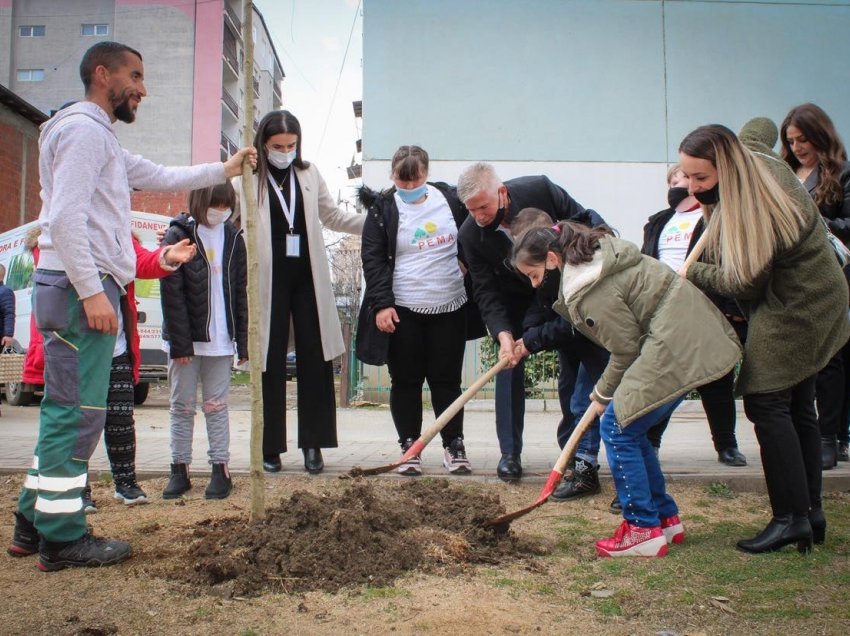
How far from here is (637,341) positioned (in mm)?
3236

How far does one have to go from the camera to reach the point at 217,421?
4434mm

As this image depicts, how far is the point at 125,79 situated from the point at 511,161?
10.3 meters

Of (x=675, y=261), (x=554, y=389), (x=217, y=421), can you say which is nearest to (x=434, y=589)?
(x=217, y=421)

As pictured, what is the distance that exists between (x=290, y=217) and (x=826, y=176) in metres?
3.02

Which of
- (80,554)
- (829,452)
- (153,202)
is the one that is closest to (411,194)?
(80,554)

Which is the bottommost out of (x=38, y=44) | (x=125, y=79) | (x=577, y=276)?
(x=577, y=276)

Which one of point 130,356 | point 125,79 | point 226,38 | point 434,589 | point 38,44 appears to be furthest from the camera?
point 226,38

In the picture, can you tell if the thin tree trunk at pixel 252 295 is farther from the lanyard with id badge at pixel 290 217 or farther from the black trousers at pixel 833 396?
the black trousers at pixel 833 396

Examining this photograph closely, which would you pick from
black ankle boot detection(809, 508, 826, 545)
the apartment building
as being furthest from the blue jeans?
the apartment building

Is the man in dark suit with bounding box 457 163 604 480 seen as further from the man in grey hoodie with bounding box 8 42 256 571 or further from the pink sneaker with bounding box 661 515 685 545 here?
the man in grey hoodie with bounding box 8 42 256 571

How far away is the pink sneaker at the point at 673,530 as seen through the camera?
3.43 meters

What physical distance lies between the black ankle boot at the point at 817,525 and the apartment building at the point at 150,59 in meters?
24.6

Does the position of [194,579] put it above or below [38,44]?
below

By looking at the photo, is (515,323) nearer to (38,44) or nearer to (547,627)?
(547,627)
